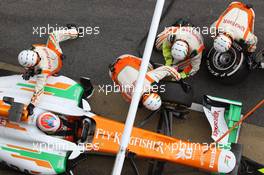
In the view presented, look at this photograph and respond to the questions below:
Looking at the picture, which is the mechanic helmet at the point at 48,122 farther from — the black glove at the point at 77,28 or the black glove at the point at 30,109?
the black glove at the point at 77,28

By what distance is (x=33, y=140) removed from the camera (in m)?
3.68

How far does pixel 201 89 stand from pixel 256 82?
643mm

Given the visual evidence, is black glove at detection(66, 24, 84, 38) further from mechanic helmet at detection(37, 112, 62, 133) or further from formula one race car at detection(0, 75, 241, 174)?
mechanic helmet at detection(37, 112, 62, 133)

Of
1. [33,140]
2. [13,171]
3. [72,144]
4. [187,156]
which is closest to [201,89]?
[187,156]

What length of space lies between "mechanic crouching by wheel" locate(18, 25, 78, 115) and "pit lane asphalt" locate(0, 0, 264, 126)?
510 mm

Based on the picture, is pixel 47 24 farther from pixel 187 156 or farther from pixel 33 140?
pixel 187 156

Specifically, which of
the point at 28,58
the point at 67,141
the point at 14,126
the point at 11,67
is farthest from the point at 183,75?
the point at 11,67

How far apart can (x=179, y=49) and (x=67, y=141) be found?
1437mm

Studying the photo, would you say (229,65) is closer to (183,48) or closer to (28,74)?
(183,48)

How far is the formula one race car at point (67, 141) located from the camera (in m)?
3.62

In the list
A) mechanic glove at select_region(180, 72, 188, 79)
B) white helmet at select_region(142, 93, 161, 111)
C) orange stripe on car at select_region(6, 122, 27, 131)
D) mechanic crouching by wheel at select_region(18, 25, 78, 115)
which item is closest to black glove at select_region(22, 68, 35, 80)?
mechanic crouching by wheel at select_region(18, 25, 78, 115)

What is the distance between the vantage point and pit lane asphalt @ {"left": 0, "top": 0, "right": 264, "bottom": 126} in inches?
181

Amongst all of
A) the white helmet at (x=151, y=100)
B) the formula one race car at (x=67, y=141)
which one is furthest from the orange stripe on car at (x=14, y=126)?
the white helmet at (x=151, y=100)

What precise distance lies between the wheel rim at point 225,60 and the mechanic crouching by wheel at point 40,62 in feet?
5.70
